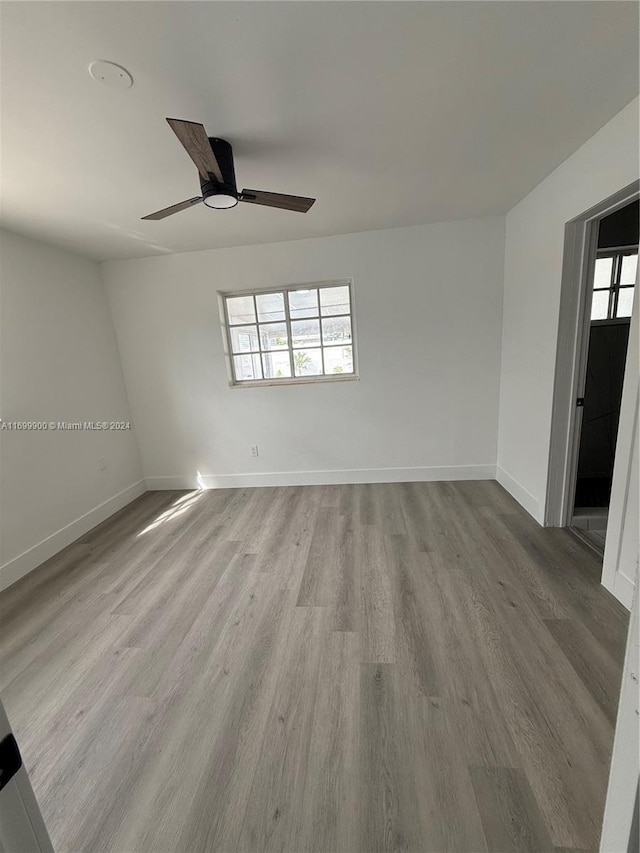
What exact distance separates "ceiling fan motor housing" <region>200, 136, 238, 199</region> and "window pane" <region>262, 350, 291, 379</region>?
1.83 meters

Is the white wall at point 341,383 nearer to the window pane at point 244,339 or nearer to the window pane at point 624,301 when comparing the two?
the window pane at point 244,339

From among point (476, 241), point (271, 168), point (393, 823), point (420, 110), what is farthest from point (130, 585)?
point (476, 241)

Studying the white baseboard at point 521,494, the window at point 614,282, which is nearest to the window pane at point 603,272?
the window at point 614,282

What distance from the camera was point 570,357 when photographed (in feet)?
7.40

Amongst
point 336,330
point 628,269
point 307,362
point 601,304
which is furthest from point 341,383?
point 628,269

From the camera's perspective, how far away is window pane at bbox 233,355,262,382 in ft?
11.6

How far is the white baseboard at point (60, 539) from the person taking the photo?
7.85 ft

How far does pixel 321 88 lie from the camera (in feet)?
4.45

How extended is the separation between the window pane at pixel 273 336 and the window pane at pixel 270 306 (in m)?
0.08

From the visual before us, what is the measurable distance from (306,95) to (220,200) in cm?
61

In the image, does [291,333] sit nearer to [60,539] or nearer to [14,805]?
[60,539]

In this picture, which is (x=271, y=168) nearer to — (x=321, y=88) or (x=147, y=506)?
(x=321, y=88)

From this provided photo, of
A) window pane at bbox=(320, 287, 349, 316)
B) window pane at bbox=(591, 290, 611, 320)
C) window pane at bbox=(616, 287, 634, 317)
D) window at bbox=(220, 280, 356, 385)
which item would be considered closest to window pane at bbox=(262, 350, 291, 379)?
window at bbox=(220, 280, 356, 385)

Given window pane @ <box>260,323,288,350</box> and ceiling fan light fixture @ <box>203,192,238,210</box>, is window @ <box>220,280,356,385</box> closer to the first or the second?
window pane @ <box>260,323,288,350</box>
